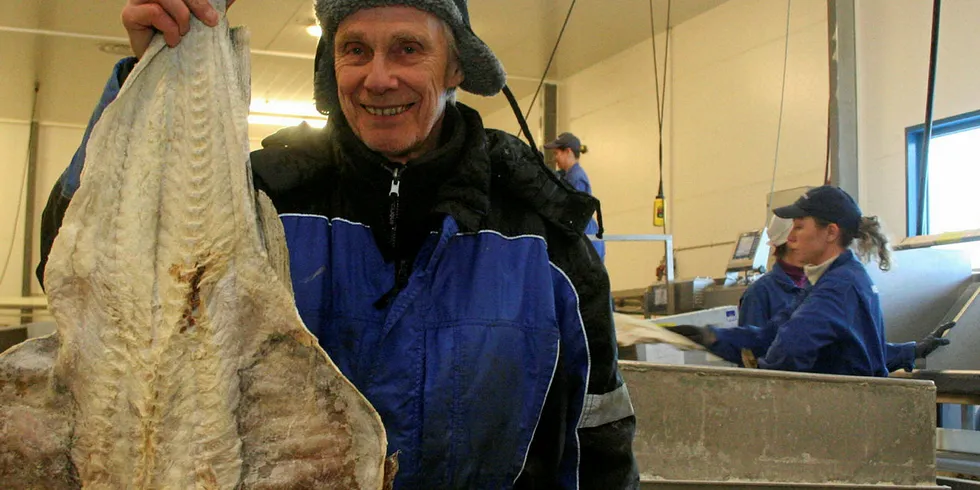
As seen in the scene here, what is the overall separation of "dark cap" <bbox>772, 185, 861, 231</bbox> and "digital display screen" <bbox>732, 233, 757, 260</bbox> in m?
2.22

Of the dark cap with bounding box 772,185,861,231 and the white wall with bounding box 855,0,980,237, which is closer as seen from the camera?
the dark cap with bounding box 772,185,861,231

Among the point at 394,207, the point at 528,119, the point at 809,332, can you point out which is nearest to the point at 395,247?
the point at 394,207

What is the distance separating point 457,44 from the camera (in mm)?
1729

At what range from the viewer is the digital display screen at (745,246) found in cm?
670

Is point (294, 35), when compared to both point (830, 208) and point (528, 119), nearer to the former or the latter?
point (528, 119)

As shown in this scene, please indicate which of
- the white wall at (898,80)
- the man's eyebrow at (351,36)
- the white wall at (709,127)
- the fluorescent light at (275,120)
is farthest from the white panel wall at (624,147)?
the man's eyebrow at (351,36)

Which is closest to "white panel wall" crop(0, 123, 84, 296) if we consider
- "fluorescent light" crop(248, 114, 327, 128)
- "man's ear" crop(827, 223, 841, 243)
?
"fluorescent light" crop(248, 114, 327, 128)

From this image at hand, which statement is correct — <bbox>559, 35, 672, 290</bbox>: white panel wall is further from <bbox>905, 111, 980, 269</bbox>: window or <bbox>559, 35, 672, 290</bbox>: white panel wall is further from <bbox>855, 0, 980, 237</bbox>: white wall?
<bbox>905, 111, 980, 269</bbox>: window

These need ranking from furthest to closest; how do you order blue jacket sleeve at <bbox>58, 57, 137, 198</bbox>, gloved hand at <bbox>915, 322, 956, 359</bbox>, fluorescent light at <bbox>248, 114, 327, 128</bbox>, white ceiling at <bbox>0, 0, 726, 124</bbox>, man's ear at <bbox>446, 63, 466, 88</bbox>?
1. fluorescent light at <bbox>248, 114, 327, 128</bbox>
2. white ceiling at <bbox>0, 0, 726, 124</bbox>
3. gloved hand at <bbox>915, 322, 956, 359</bbox>
4. man's ear at <bbox>446, 63, 466, 88</bbox>
5. blue jacket sleeve at <bbox>58, 57, 137, 198</bbox>

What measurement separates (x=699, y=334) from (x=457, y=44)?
263 cm

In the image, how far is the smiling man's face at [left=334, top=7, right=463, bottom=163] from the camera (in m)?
1.59

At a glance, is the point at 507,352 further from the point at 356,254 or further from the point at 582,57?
the point at 582,57

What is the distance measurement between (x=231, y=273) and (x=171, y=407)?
158 mm

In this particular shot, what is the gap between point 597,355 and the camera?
1.63 m
